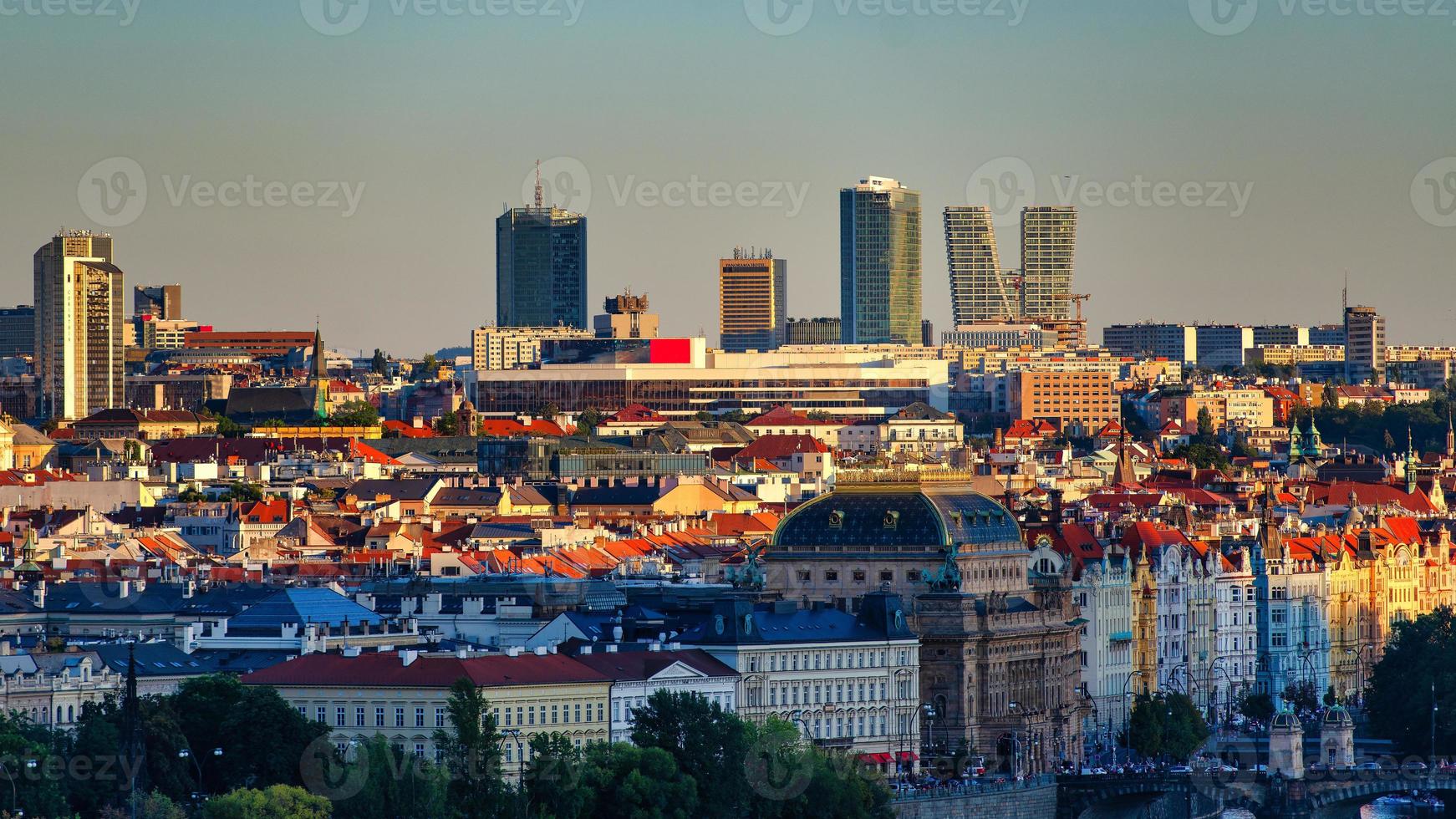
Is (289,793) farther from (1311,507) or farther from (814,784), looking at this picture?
(1311,507)

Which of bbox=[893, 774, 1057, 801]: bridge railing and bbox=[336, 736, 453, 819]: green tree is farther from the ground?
bbox=[336, 736, 453, 819]: green tree

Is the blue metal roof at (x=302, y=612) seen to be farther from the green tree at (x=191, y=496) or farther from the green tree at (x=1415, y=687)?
the green tree at (x=191, y=496)

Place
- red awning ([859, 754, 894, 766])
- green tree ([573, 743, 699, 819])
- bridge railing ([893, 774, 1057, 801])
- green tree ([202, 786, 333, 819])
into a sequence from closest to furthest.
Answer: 1. green tree ([202, 786, 333, 819])
2. green tree ([573, 743, 699, 819])
3. bridge railing ([893, 774, 1057, 801])
4. red awning ([859, 754, 894, 766])

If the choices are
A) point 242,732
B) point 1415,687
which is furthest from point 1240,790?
point 242,732

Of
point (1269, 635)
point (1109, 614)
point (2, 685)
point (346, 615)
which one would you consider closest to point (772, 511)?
point (1269, 635)

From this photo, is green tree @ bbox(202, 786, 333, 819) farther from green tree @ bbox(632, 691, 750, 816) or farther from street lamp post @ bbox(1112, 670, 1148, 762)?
street lamp post @ bbox(1112, 670, 1148, 762)

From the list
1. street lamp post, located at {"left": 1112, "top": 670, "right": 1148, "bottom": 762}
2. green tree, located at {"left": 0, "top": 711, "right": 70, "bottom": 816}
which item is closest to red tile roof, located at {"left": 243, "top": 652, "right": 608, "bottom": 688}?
green tree, located at {"left": 0, "top": 711, "right": 70, "bottom": 816}

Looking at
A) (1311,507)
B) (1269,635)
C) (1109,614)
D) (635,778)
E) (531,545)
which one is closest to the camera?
(635,778)
